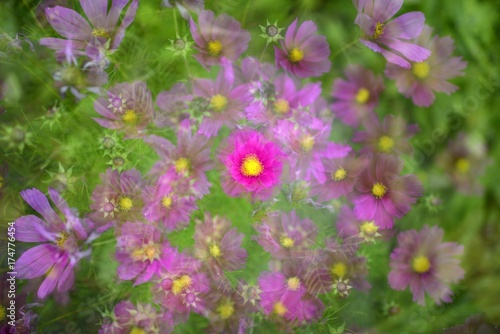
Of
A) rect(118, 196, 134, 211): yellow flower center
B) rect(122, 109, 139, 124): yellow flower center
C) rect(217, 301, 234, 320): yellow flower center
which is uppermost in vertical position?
rect(122, 109, 139, 124): yellow flower center

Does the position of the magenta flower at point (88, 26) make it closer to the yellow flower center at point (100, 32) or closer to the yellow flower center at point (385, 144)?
the yellow flower center at point (100, 32)

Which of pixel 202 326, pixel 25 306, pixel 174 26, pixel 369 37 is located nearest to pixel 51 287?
pixel 25 306

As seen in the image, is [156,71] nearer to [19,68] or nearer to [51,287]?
[19,68]

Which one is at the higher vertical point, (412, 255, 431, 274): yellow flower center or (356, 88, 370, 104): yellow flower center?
(356, 88, 370, 104): yellow flower center

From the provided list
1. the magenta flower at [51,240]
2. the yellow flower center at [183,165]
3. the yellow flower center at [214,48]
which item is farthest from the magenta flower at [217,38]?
the magenta flower at [51,240]

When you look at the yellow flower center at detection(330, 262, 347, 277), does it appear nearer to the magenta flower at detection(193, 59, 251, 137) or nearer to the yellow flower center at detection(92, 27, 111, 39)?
the magenta flower at detection(193, 59, 251, 137)

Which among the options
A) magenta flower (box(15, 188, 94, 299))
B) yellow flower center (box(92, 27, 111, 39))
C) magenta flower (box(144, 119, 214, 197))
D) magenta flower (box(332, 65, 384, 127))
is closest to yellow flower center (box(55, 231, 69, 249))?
magenta flower (box(15, 188, 94, 299))

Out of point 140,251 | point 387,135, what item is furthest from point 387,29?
point 140,251
